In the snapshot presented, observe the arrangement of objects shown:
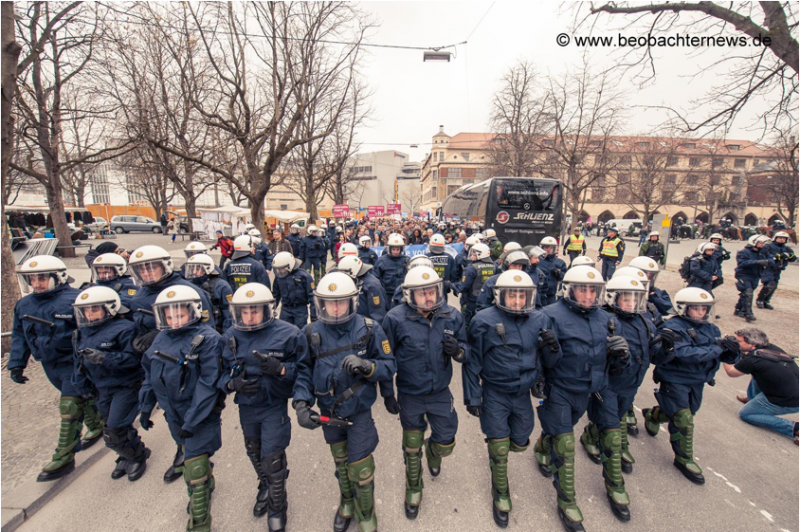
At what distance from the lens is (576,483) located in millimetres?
3230

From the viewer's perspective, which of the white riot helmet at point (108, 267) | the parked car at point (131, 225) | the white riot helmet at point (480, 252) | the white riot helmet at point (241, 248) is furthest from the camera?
the parked car at point (131, 225)

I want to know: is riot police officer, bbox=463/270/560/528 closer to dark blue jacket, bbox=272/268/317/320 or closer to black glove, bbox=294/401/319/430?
black glove, bbox=294/401/319/430

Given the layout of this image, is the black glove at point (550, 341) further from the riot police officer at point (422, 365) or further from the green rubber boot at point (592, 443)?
the green rubber boot at point (592, 443)

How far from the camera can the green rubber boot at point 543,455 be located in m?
3.30

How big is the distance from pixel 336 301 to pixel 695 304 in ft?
11.4

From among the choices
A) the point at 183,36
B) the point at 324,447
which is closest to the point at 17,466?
the point at 324,447

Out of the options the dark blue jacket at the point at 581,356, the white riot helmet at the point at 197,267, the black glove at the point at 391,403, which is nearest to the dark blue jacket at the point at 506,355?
the dark blue jacket at the point at 581,356

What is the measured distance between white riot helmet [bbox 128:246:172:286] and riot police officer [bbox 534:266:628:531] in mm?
4558

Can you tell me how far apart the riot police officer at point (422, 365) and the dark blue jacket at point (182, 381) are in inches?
57.5

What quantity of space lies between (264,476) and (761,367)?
528cm

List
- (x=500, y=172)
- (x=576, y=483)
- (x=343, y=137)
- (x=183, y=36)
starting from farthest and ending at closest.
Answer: (x=500, y=172) < (x=343, y=137) < (x=183, y=36) < (x=576, y=483)

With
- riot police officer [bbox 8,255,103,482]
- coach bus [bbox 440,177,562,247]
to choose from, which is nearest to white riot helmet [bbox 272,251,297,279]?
riot police officer [bbox 8,255,103,482]

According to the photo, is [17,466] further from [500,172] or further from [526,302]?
[500,172]

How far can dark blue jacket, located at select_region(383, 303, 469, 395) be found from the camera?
9.69ft
